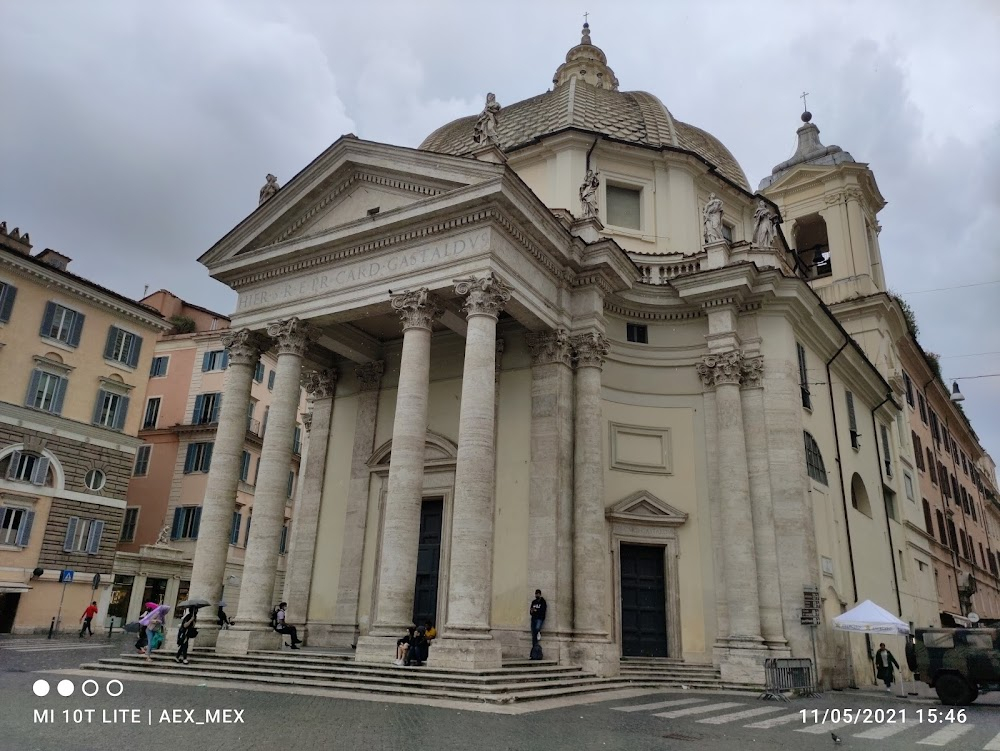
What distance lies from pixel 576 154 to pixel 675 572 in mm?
12195

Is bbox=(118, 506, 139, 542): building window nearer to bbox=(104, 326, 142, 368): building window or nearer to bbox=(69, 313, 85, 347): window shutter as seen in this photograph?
bbox=(104, 326, 142, 368): building window

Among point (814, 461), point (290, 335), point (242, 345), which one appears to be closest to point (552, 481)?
point (290, 335)

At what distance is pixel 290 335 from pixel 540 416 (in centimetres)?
637

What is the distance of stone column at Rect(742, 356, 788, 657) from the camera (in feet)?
55.3

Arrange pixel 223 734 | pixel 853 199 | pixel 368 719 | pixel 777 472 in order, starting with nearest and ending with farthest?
pixel 223 734 < pixel 368 719 < pixel 777 472 < pixel 853 199

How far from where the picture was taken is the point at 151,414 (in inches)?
1432

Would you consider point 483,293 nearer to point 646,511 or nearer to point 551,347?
point 551,347

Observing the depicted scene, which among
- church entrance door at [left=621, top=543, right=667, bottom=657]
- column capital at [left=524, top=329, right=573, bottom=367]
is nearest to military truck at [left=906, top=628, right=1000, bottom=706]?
church entrance door at [left=621, top=543, right=667, bottom=657]

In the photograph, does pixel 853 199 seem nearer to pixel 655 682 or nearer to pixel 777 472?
pixel 777 472

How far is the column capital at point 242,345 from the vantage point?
18.9 meters

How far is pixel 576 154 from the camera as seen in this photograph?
22.0 m

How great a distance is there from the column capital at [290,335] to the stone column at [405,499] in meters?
3.40

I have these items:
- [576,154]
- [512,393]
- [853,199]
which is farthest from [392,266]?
[853,199]

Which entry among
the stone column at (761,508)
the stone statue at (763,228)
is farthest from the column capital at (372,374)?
the stone statue at (763,228)
